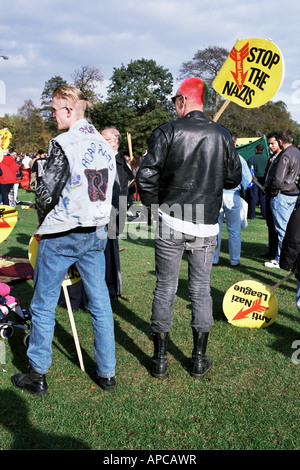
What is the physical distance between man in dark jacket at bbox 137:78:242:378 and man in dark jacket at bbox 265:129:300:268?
140 inches

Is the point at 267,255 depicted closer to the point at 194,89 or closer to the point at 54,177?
the point at 194,89

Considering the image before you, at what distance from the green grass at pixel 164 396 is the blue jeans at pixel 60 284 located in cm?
29

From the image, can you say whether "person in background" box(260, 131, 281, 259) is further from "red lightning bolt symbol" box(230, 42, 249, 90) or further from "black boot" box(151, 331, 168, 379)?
"black boot" box(151, 331, 168, 379)

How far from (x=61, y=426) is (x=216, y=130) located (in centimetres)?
236

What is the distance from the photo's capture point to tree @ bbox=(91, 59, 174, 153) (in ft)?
175

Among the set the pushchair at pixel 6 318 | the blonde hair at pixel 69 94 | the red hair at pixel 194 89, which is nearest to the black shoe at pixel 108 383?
the pushchair at pixel 6 318

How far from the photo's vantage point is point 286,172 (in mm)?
6617

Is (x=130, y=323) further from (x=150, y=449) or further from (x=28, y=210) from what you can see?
(x=28, y=210)

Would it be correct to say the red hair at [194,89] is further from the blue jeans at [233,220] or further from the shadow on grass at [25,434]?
the blue jeans at [233,220]

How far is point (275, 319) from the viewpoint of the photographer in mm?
4699

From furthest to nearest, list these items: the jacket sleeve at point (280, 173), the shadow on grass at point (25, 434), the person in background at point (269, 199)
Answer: the person in background at point (269, 199) < the jacket sleeve at point (280, 173) < the shadow on grass at point (25, 434)

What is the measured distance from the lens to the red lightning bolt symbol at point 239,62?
12.7 feet

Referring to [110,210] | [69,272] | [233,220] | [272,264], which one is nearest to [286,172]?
[233,220]
